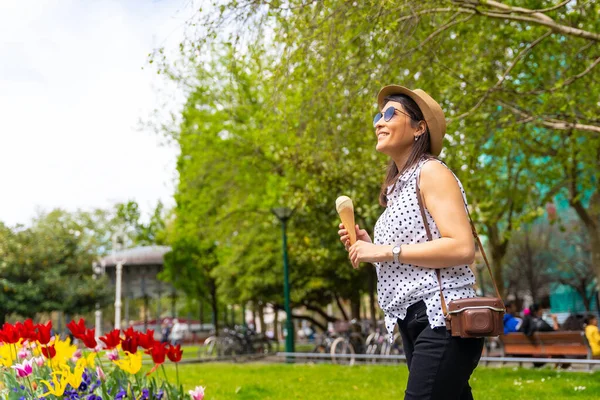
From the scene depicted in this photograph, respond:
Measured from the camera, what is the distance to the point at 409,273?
2.96 meters

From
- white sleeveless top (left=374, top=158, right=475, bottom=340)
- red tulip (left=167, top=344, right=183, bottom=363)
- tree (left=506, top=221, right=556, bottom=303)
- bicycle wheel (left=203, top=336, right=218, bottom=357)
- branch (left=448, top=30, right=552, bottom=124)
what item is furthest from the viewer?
tree (left=506, top=221, right=556, bottom=303)

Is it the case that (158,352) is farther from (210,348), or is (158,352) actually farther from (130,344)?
(210,348)

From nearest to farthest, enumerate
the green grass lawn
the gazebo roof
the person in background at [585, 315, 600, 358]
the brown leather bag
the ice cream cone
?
the brown leather bag < the ice cream cone < the green grass lawn < the person in background at [585, 315, 600, 358] < the gazebo roof

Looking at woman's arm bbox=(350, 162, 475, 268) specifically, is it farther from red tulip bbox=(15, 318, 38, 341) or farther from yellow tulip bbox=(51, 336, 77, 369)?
yellow tulip bbox=(51, 336, 77, 369)

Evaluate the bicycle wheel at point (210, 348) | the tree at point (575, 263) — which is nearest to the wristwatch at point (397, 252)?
the bicycle wheel at point (210, 348)

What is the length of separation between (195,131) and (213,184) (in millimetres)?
1952

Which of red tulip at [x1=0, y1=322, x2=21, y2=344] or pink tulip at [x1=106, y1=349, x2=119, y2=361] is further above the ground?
red tulip at [x1=0, y1=322, x2=21, y2=344]

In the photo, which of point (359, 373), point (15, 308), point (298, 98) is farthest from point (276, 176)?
point (15, 308)

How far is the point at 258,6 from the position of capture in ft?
25.6

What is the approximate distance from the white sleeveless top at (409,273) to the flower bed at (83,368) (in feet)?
5.85

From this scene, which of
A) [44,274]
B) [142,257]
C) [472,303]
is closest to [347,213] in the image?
[472,303]

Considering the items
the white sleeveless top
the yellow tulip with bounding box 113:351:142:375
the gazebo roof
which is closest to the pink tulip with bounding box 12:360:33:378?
the yellow tulip with bounding box 113:351:142:375

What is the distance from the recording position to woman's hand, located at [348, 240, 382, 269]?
9.55 feet

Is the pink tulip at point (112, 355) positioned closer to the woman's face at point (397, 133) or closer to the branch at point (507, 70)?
the woman's face at point (397, 133)
